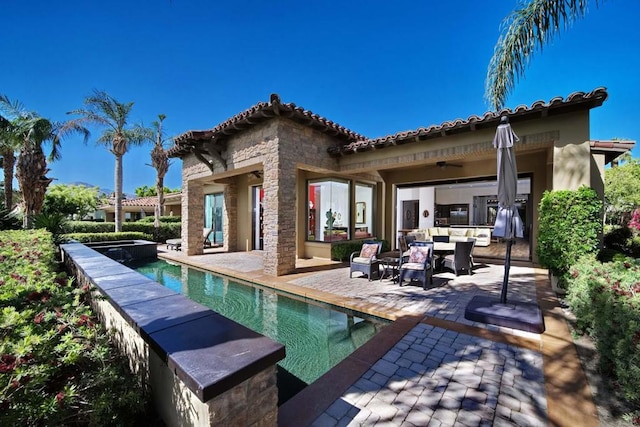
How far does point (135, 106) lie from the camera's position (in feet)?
55.6

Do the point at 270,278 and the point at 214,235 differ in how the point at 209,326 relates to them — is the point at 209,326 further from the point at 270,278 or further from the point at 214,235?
the point at 214,235

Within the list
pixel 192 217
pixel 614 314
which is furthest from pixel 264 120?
pixel 614 314

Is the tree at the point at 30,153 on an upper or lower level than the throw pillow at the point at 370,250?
upper

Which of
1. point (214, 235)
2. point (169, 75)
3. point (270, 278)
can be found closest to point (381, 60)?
point (169, 75)

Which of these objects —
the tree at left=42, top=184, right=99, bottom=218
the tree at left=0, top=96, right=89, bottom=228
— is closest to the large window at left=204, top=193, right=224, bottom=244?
the tree at left=0, top=96, right=89, bottom=228

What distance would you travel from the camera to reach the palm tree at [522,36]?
18.8 feet

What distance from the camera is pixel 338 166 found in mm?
10422

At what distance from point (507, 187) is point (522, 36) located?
4.54 metres

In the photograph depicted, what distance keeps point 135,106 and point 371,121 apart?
16695 mm

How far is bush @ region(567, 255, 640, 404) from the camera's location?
2469 millimetres

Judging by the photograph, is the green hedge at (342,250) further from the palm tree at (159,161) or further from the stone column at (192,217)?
the palm tree at (159,161)

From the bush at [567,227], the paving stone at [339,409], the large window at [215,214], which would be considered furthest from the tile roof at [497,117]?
the large window at [215,214]

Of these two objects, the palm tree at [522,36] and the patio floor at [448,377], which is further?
the palm tree at [522,36]

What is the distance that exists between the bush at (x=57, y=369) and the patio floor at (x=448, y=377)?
1.36m
